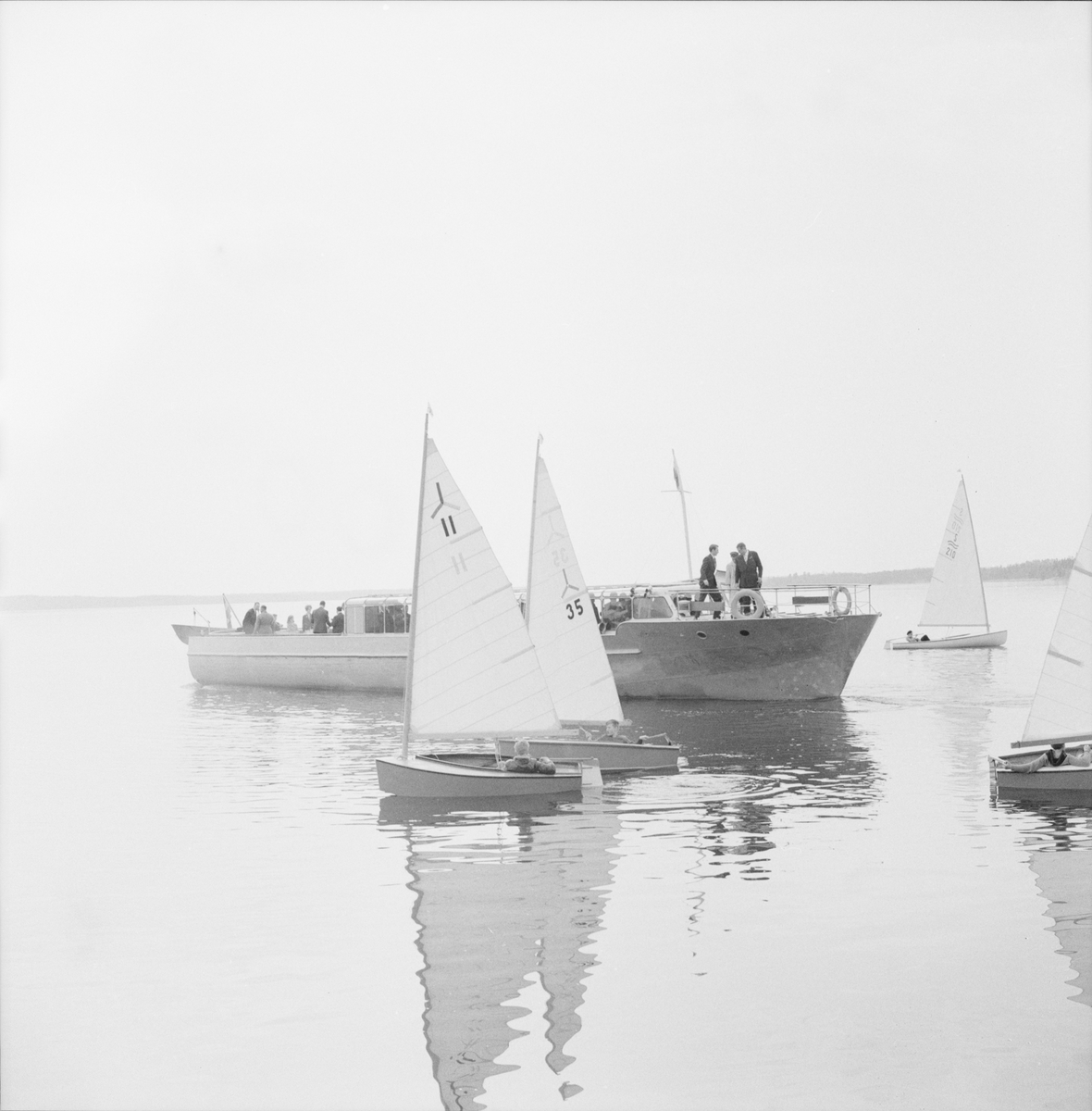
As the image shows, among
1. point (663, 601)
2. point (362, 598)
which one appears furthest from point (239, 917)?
point (362, 598)

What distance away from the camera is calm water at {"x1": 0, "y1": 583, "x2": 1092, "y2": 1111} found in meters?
8.84

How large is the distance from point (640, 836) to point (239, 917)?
5.45 metres

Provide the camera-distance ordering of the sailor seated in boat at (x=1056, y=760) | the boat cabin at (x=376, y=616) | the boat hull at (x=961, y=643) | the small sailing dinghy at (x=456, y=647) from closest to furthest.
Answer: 1. the sailor seated in boat at (x=1056, y=760)
2. the small sailing dinghy at (x=456, y=647)
3. the boat cabin at (x=376, y=616)
4. the boat hull at (x=961, y=643)

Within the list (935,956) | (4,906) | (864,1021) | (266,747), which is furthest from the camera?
(266,747)

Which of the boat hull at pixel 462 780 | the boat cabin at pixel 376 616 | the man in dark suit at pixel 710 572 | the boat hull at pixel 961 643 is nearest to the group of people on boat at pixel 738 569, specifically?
the man in dark suit at pixel 710 572

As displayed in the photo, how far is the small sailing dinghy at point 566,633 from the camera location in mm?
22969

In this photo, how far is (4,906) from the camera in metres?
14.6

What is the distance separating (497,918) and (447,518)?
7.65 meters

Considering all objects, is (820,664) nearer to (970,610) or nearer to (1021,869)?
(1021,869)

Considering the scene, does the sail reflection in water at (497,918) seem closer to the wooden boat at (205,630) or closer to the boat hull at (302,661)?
the boat hull at (302,661)

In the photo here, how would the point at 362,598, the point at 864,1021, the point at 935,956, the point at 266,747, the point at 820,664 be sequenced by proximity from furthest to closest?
the point at 362,598 < the point at 820,664 < the point at 266,747 < the point at 935,956 < the point at 864,1021

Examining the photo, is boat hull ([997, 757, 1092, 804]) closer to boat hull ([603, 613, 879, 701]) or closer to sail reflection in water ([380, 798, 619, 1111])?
sail reflection in water ([380, 798, 619, 1111])

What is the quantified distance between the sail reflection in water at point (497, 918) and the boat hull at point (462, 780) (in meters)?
0.26

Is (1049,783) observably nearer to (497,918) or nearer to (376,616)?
(497,918)
